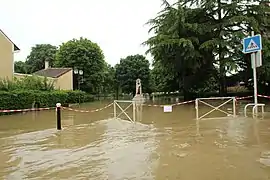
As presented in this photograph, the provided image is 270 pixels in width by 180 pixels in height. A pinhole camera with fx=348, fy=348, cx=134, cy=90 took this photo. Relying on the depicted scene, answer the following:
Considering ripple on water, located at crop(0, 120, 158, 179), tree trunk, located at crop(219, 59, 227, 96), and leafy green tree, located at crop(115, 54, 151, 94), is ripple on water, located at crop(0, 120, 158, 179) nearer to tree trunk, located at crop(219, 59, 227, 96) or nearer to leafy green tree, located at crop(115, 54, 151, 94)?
tree trunk, located at crop(219, 59, 227, 96)

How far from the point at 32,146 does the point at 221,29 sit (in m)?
21.7

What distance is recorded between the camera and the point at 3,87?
2447cm

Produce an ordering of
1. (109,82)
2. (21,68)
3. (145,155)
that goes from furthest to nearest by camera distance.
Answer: (21,68) < (109,82) < (145,155)

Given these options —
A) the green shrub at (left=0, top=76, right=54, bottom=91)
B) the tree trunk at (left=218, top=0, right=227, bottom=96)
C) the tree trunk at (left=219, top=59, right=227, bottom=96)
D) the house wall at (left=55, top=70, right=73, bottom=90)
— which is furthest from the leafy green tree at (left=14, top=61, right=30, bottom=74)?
the tree trunk at (left=218, top=0, right=227, bottom=96)

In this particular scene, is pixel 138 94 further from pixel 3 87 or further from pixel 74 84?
pixel 3 87

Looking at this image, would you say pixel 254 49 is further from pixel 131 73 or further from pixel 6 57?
pixel 131 73

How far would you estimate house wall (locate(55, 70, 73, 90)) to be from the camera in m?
42.3

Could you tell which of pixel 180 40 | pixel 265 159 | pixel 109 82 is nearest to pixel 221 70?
pixel 180 40

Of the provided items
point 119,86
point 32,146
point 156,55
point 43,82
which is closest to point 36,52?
point 119,86

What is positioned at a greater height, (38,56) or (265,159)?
(38,56)

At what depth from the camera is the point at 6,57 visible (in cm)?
2961

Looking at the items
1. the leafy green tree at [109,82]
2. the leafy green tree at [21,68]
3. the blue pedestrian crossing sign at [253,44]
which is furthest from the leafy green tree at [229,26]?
the leafy green tree at [21,68]

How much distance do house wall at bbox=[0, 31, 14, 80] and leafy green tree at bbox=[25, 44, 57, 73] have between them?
38.9m

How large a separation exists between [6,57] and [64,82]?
14704 millimetres
